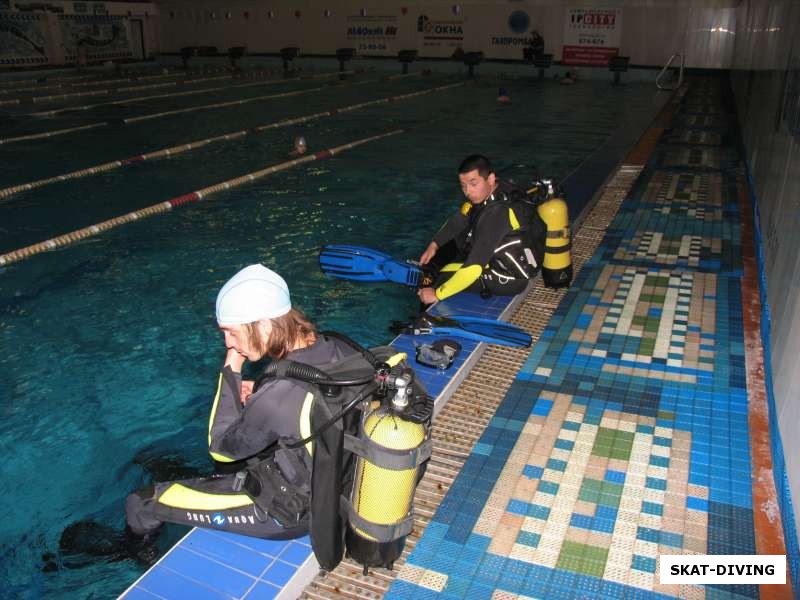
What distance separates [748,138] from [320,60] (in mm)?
20041

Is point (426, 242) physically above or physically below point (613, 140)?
below

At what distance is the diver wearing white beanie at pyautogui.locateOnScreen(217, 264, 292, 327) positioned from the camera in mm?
2064

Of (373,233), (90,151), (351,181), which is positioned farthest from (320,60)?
(373,233)

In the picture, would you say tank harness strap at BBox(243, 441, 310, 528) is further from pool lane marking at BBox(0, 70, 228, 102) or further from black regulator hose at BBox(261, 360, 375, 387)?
pool lane marking at BBox(0, 70, 228, 102)

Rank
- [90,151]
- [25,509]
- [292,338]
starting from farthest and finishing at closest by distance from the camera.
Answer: [90,151] < [25,509] < [292,338]

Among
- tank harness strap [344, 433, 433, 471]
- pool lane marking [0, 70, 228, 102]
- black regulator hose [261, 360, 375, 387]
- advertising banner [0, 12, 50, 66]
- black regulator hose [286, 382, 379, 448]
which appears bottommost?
tank harness strap [344, 433, 433, 471]

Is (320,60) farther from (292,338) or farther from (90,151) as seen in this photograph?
(292,338)

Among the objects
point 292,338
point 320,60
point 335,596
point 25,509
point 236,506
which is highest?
point 320,60

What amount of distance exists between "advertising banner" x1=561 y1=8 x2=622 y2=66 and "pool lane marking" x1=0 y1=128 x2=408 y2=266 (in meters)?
14.7

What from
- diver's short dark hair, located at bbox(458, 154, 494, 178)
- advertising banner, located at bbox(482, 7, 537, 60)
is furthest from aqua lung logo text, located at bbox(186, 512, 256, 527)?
advertising banner, located at bbox(482, 7, 537, 60)

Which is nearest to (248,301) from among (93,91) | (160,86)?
(93,91)

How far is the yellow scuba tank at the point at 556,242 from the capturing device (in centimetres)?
475

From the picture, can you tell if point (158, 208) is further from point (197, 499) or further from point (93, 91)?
point (93, 91)

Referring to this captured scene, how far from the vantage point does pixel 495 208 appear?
13.9ft
